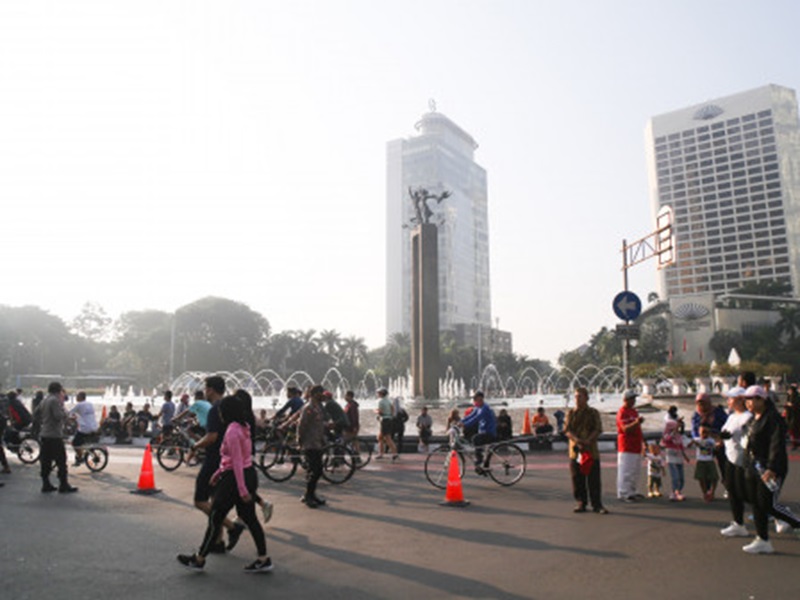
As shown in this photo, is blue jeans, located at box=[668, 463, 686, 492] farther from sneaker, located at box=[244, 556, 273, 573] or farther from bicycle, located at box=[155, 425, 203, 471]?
bicycle, located at box=[155, 425, 203, 471]

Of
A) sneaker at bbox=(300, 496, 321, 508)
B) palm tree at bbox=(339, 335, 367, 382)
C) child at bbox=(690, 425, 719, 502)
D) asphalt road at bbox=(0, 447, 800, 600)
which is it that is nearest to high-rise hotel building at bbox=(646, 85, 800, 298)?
palm tree at bbox=(339, 335, 367, 382)

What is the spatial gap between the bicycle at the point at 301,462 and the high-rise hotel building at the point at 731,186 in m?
147

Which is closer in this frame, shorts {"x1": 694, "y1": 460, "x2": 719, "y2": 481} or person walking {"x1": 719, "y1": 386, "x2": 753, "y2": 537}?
person walking {"x1": 719, "y1": 386, "x2": 753, "y2": 537}

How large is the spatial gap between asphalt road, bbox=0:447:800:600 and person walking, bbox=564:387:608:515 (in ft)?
1.08

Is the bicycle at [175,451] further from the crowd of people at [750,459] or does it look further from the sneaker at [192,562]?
the crowd of people at [750,459]

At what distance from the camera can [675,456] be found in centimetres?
1050

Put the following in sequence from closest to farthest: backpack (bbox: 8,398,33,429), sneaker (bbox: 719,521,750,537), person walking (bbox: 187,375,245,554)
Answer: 1. person walking (bbox: 187,375,245,554)
2. sneaker (bbox: 719,521,750,537)
3. backpack (bbox: 8,398,33,429)

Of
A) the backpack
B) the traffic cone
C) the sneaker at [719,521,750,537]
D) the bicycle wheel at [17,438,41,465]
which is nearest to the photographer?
the sneaker at [719,521,750,537]

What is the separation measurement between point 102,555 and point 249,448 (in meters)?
2.10

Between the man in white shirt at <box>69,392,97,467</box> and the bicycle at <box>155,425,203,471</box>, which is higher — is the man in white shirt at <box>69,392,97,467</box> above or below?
above

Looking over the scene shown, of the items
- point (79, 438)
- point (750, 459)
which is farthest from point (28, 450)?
point (750, 459)

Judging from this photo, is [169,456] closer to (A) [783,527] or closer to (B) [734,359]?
(A) [783,527]

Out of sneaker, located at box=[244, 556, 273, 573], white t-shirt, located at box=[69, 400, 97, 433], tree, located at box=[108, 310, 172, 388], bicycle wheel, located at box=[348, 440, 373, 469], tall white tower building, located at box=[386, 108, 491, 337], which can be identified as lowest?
sneaker, located at box=[244, 556, 273, 573]

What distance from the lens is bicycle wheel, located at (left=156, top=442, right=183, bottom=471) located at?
15117 mm
